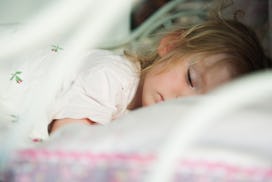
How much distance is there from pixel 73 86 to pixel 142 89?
183mm

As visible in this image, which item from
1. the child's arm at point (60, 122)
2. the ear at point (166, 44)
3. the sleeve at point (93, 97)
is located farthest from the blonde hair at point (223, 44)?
the child's arm at point (60, 122)

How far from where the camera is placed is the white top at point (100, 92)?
1021mm

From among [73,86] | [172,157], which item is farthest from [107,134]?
[73,86]

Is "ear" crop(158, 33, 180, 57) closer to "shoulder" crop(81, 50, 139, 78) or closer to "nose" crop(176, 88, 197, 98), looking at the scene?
"shoulder" crop(81, 50, 139, 78)

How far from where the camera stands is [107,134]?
0.61 metres

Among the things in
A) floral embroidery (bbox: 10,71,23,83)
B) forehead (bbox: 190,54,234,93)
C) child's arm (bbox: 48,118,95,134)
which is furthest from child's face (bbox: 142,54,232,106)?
floral embroidery (bbox: 10,71,23,83)

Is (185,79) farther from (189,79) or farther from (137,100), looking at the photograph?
(137,100)

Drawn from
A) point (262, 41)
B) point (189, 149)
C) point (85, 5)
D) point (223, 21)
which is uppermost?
point (85, 5)

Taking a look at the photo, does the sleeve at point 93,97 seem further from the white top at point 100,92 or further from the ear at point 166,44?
the ear at point 166,44

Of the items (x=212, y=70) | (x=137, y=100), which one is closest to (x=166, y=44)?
(x=137, y=100)

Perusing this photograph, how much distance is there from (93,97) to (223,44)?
31cm

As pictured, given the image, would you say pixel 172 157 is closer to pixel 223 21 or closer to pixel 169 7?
pixel 223 21

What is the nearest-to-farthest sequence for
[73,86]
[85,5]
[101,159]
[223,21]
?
[101,159] < [85,5] < [73,86] < [223,21]

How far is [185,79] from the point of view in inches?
41.3
